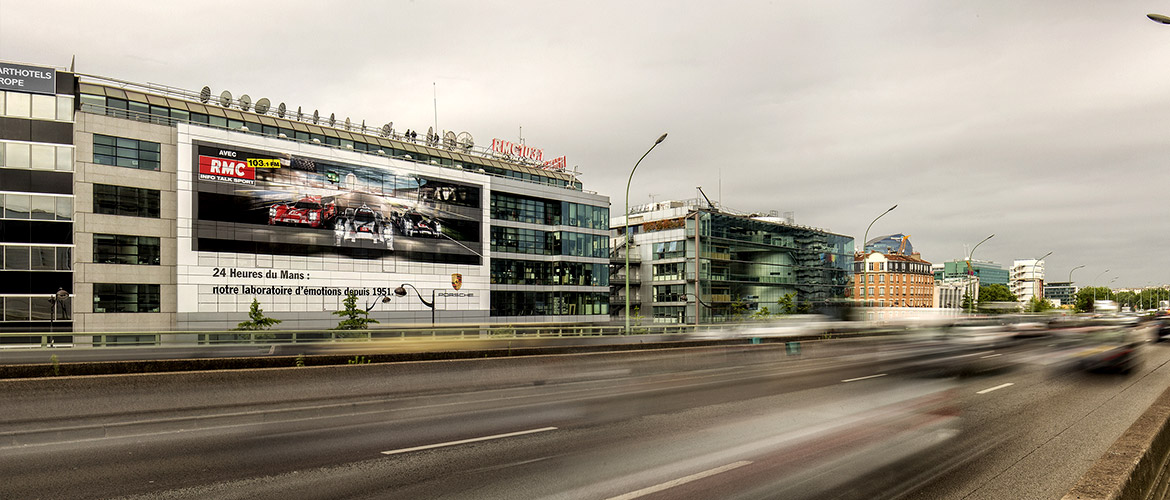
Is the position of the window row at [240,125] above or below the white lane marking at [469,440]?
above

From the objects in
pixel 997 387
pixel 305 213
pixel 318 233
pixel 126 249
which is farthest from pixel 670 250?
pixel 997 387

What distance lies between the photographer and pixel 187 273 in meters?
44.9

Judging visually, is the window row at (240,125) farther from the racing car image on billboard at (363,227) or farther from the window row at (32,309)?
the window row at (32,309)

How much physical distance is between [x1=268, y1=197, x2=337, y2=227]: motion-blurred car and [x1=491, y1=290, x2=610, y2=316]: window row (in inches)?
712

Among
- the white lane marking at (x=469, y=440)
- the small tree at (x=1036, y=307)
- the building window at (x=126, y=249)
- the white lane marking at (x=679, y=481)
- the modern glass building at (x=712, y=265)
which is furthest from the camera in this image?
the small tree at (x=1036, y=307)

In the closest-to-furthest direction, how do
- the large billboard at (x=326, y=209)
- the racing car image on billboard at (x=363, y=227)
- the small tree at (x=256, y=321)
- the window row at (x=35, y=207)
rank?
the window row at (x=35, y=207) < the small tree at (x=256, y=321) < the large billboard at (x=326, y=209) < the racing car image on billboard at (x=363, y=227)

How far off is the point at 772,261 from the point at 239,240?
70.0 m

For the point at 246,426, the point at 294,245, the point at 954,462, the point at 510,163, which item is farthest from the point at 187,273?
the point at 954,462

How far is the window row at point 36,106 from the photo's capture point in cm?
4169

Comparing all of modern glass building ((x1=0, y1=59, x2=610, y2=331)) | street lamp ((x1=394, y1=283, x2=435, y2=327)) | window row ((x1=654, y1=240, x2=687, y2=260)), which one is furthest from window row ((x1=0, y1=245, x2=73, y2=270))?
window row ((x1=654, y1=240, x2=687, y2=260))

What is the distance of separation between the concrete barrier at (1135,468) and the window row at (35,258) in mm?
54802

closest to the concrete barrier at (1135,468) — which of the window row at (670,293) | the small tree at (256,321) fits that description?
the small tree at (256,321)

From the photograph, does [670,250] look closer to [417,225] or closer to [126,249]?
[417,225]

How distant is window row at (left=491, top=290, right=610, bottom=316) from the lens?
6275 centimetres
